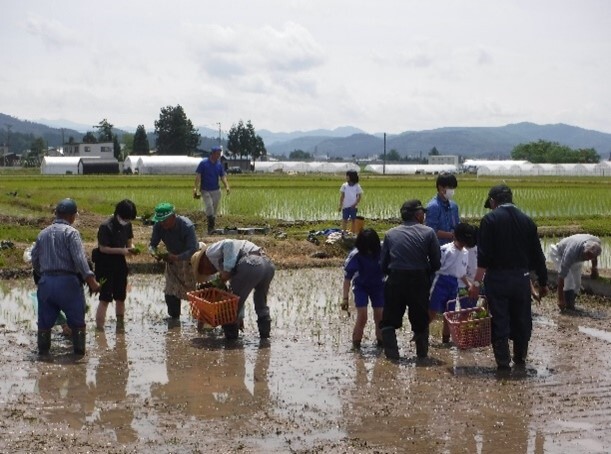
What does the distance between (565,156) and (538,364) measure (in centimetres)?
12359

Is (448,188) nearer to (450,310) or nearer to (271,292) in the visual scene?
(450,310)

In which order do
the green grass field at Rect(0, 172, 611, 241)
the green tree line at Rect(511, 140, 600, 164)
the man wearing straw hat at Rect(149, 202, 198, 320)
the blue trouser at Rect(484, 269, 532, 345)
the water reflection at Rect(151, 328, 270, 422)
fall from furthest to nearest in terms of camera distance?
1. the green tree line at Rect(511, 140, 600, 164)
2. the green grass field at Rect(0, 172, 611, 241)
3. the man wearing straw hat at Rect(149, 202, 198, 320)
4. the blue trouser at Rect(484, 269, 532, 345)
5. the water reflection at Rect(151, 328, 270, 422)

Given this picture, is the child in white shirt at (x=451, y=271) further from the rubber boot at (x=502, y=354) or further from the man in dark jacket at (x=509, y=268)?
the rubber boot at (x=502, y=354)

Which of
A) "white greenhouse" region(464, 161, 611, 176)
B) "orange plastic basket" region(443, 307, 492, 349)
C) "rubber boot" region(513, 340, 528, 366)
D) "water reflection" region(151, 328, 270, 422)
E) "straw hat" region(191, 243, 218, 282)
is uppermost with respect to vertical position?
"white greenhouse" region(464, 161, 611, 176)

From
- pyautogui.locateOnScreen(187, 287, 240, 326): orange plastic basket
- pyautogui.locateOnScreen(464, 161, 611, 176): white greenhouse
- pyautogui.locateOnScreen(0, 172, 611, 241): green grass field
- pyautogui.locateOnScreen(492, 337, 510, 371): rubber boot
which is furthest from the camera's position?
pyautogui.locateOnScreen(464, 161, 611, 176): white greenhouse

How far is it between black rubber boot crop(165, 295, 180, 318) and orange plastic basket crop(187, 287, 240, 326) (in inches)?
39.8

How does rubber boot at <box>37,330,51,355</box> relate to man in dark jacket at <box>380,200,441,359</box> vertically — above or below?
below

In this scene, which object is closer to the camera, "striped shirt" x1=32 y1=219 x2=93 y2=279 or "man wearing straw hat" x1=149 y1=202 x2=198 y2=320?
"striped shirt" x1=32 y1=219 x2=93 y2=279

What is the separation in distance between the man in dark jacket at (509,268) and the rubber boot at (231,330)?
2.51 m

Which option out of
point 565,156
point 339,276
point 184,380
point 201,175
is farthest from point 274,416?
point 565,156

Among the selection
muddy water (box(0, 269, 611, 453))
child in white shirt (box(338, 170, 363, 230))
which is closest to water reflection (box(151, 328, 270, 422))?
muddy water (box(0, 269, 611, 453))

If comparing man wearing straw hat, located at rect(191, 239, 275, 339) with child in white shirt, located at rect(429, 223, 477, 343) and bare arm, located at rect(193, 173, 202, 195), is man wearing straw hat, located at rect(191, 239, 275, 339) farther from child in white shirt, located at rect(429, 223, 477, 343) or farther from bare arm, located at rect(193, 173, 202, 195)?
bare arm, located at rect(193, 173, 202, 195)

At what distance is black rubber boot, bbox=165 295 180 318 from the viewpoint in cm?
1046

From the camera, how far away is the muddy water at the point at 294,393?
5.96 meters
